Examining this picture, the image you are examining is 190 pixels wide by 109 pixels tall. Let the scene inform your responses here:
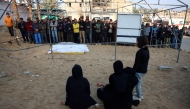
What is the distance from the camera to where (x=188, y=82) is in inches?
193

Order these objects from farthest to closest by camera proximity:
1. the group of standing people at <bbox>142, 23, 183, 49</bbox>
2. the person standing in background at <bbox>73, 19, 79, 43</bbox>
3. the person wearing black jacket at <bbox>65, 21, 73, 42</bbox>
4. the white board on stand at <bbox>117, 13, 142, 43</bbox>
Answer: the group of standing people at <bbox>142, 23, 183, 49</bbox>
the person wearing black jacket at <bbox>65, 21, 73, 42</bbox>
the person standing in background at <bbox>73, 19, 79, 43</bbox>
the white board on stand at <bbox>117, 13, 142, 43</bbox>

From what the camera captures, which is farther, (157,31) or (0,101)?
(157,31)

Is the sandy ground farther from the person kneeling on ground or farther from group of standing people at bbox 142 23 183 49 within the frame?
group of standing people at bbox 142 23 183 49

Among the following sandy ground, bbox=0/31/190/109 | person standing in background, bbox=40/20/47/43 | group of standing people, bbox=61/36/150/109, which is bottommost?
sandy ground, bbox=0/31/190/109

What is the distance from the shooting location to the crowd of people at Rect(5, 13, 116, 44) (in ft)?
31.7

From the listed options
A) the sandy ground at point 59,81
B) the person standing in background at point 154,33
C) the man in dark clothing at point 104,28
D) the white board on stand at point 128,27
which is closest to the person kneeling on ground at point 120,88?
the sandy ground at point 59,81

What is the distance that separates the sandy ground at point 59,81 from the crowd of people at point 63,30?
2.84 meters

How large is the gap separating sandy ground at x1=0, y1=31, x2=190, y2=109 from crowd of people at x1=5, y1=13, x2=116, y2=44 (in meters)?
2.84

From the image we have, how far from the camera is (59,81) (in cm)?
468

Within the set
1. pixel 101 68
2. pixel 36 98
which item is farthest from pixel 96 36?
pixel 36 98

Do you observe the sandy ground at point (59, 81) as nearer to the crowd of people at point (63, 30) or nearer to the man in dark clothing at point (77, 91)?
the man in dark clothing at point (77, 91)

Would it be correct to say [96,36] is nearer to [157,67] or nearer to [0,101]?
[157,67]

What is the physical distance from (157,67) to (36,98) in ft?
16.1

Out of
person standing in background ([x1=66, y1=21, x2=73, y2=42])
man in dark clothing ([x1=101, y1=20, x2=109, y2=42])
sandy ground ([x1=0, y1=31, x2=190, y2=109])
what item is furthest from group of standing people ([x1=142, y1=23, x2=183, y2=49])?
person standing in background ([x1=66, y1=21, x2=73, y2=42])
